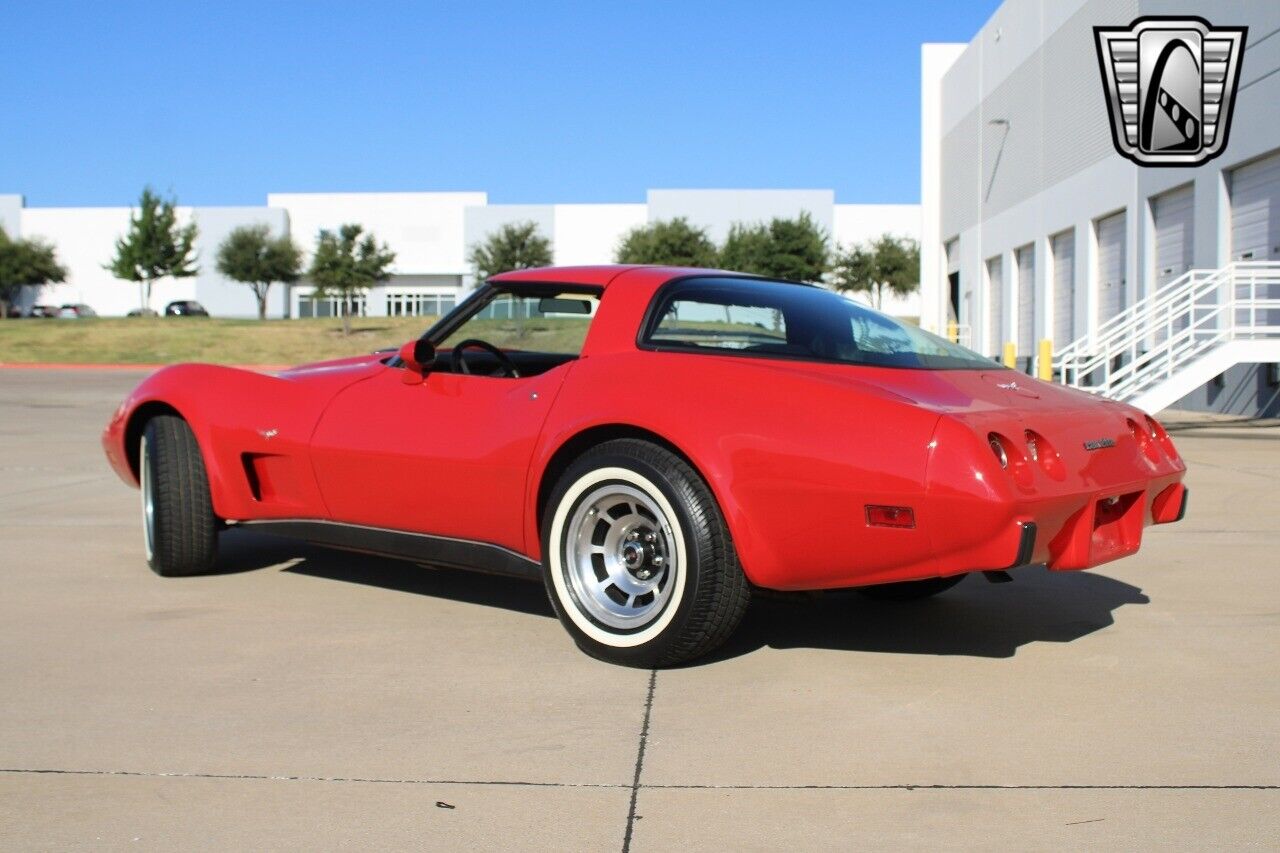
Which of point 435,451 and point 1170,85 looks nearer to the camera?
point 435,451

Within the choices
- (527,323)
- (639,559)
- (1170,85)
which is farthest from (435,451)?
(1170,85)

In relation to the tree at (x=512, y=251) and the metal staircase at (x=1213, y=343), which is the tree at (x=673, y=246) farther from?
the metal staircase at (x=1213, y=343)

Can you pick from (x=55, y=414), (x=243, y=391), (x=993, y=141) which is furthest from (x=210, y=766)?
(x=993, y=141)

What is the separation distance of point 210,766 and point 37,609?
230 cm

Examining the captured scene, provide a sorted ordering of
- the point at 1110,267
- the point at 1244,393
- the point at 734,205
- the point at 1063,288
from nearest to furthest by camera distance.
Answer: the point at 1244,393
the point at 1110,267
the point at 1063,288
the point at 734,205

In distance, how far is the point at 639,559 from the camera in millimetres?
4254

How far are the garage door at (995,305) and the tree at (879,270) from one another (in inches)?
1213

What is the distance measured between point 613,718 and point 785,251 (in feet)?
184

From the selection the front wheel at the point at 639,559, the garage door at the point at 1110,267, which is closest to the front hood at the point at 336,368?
the front wheel at the point at 639,559

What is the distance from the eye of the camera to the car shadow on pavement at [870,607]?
4.66 m

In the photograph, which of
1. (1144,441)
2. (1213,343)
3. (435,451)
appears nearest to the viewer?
(1144,441)

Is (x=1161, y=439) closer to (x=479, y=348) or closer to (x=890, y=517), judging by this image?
(x=890, y=517)

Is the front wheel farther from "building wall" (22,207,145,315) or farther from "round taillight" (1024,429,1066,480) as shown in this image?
"building wall" (22,207,145,315)

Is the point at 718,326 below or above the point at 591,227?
below
